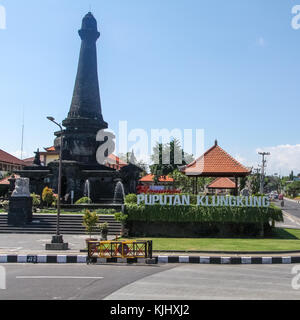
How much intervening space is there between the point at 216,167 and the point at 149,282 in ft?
47.9

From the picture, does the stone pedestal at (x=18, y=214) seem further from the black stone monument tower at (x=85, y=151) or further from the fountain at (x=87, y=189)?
the fountain at (x=87, y=189)

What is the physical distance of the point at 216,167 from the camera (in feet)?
80.0

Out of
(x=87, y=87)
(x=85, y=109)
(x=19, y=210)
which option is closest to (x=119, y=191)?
(x=85, y=109)

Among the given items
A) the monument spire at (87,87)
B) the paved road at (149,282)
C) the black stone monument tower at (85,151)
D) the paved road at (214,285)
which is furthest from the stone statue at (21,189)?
the monument spire at (87,87)

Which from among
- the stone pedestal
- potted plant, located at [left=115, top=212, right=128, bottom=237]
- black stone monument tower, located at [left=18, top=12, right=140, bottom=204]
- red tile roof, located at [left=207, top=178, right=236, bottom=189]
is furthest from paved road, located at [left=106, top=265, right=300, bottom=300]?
red tile roof, located at [left=207, top=178, right=236, bottom=189]

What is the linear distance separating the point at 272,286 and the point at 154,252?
6.68 m

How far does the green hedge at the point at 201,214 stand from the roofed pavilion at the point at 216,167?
3.04 m

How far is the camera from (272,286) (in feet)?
33.7

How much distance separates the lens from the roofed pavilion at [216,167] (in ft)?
78.7

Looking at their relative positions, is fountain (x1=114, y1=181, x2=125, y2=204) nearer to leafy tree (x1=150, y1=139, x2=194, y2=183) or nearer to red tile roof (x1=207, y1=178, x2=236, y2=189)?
red tile roof (x1=207, y1=178, x2=236, y2=189)

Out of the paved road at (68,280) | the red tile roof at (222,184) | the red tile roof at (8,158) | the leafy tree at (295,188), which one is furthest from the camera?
the leafy tree at (295,188)

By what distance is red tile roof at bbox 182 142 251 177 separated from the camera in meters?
24.0

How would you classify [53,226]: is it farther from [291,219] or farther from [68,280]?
[291,219]
